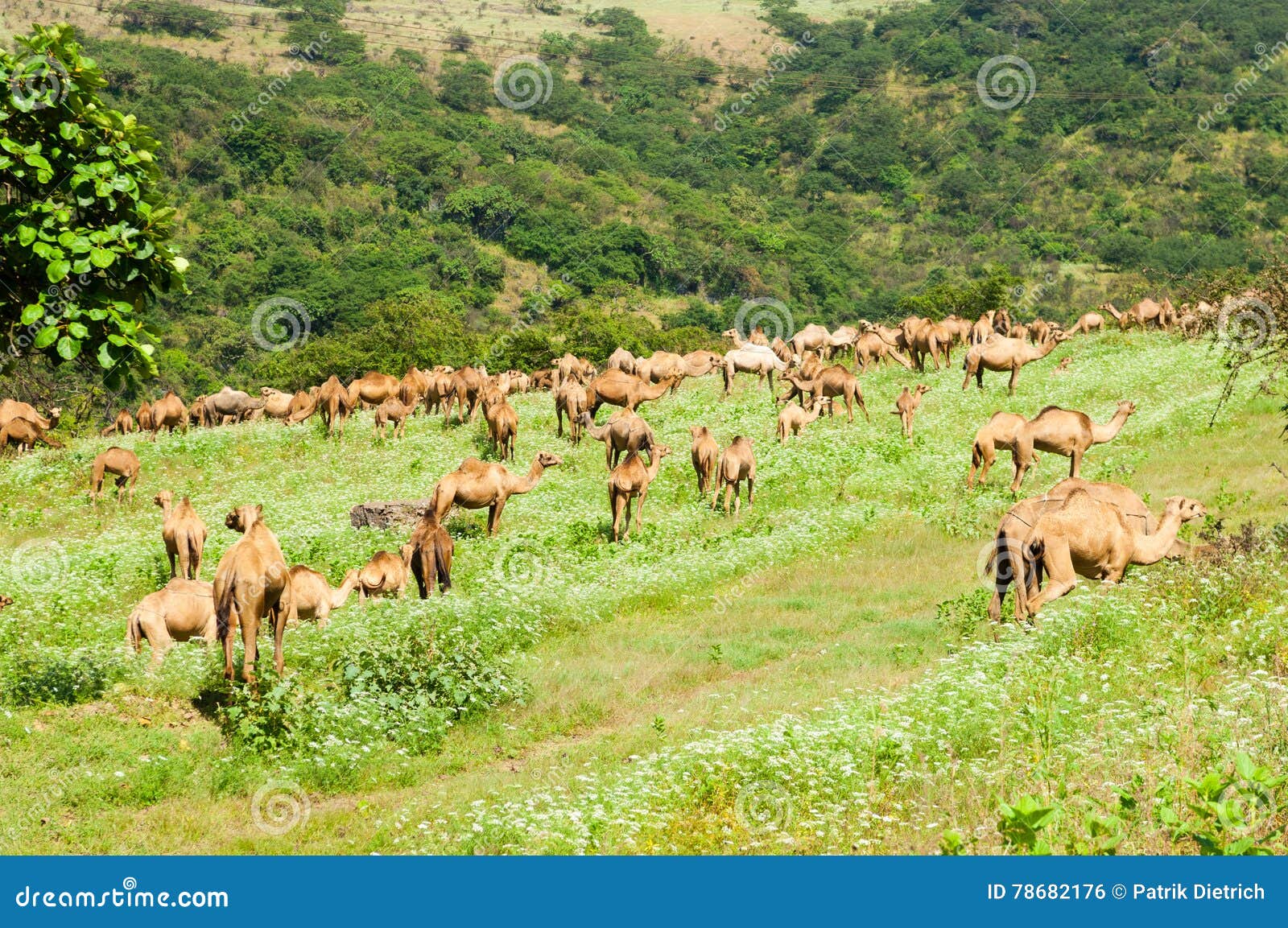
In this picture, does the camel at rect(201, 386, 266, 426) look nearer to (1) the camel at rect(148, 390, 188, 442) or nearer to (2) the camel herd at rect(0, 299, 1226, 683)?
(2) the camel herd at rect(0, 299, 1226, 683)

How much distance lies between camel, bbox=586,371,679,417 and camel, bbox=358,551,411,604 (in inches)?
520

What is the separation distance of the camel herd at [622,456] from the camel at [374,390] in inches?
2.6

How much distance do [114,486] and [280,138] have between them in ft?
358

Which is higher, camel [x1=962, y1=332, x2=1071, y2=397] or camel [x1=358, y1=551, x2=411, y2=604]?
camel [x1=962, y1=332, x2=1071, y2=397]

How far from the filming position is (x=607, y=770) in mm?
10984

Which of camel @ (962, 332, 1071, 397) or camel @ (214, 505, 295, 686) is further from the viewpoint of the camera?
camel @ (962, 332, 1071, 397)

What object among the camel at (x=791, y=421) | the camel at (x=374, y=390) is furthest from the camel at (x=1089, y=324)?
the camel at (x=374, y=390)

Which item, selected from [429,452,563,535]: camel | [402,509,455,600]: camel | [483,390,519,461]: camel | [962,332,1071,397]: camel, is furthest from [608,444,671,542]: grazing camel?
[962,332,1071,397]: camel

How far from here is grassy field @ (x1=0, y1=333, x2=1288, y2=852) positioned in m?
9.05

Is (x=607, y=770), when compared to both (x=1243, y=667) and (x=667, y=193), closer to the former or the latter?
(x=1243, y=667)

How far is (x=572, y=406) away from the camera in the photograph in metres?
28.7

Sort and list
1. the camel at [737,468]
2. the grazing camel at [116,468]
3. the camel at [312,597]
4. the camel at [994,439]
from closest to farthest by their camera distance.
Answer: the camel at [312,597] → the camel at [994,439] → the camel at [737,468] → the grazing camel at [116,468]

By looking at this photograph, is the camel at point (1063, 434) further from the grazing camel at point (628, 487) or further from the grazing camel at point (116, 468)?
the grazing camel at point (116, 468)

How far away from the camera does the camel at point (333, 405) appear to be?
32.1 meters
